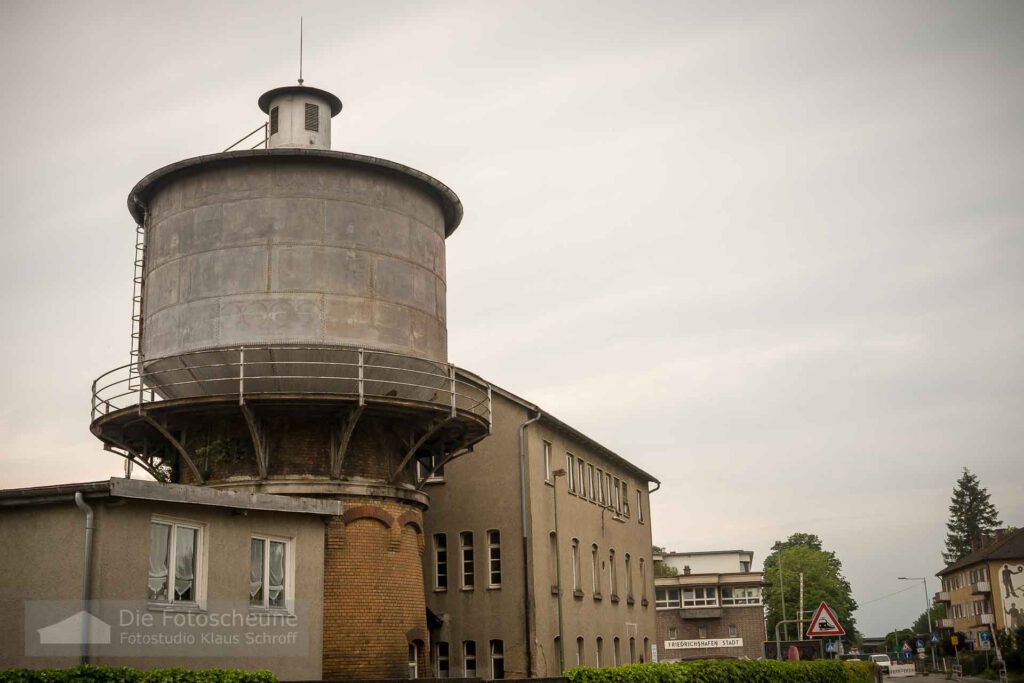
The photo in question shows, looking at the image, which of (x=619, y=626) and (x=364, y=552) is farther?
(x=619, y=626)

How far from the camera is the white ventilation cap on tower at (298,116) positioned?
1033 inches

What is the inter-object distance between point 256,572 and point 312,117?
12276 mm

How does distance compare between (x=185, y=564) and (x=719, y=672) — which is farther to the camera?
(x=719, y=672)

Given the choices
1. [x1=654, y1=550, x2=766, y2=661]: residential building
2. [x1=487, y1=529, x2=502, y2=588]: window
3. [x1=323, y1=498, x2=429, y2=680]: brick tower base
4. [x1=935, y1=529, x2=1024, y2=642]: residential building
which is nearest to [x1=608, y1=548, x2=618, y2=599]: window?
[x1=487, y1=529, x2=502, y2=588]: window

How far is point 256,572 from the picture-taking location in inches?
738

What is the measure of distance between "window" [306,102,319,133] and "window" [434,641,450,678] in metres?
17.0

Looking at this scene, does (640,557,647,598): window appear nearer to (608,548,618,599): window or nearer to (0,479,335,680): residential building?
(608,548,618,599): window

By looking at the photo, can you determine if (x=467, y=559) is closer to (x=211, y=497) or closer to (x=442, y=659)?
(x=442, y=659)

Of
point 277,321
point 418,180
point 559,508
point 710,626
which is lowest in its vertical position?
point 710,626

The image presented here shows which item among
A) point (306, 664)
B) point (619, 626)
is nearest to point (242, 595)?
point (306, 664)

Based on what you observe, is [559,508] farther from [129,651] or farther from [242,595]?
[129,651]

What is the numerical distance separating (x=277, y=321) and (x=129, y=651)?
873 cm

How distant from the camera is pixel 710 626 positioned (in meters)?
77.4

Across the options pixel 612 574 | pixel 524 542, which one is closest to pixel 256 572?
pixel 524 542
